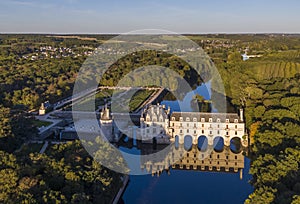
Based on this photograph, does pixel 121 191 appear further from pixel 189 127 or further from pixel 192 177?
pixel 189 127

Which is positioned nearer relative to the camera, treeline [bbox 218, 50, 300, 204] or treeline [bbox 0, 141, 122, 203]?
treeline [bbox 0, 141, 122, 203]

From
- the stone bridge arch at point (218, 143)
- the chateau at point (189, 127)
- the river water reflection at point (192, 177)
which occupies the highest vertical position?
the chateau at point (189, 127)

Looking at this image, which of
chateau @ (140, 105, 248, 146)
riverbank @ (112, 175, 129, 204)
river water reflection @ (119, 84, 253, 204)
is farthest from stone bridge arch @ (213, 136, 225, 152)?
riverbank @ (112, 175, 129, 204)

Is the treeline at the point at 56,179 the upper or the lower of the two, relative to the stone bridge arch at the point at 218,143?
upper

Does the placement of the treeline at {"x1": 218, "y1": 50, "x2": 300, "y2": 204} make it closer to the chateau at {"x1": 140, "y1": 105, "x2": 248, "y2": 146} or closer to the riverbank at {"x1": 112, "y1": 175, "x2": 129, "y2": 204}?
the chateau at {"x1": 140, "y1": 105, "x2": 248, "y2": 146}

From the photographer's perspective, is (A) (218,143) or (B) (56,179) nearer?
(B) (56,179)

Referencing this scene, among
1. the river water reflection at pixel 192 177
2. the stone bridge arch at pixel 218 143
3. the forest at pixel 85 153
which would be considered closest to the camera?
the forest at pixel 85 153

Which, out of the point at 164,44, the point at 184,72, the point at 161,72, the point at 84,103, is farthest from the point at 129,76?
the point at 164,44

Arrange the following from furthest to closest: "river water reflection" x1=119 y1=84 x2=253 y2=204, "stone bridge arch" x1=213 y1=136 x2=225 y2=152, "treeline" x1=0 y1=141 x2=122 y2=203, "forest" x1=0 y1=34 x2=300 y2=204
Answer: "stone bridge arch" x1=213 y1=136 x2=225 y2=152
"river water reflection" x1=119 y1=84 x2=253 y2=204
"forest" x1=0 y1=34 x2=300 y2=204
"treeline" x1=0 y1=141 x2=122 y2=203

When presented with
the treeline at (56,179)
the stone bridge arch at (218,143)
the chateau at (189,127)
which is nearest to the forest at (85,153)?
the treeline at (56,179)

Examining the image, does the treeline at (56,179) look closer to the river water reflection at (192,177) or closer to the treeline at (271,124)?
the river water reflection at (192,177)

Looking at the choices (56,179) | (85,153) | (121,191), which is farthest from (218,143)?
(56,179)

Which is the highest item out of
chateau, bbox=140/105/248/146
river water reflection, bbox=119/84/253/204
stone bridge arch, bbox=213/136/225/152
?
chateau, bbox=140/105/248/146
